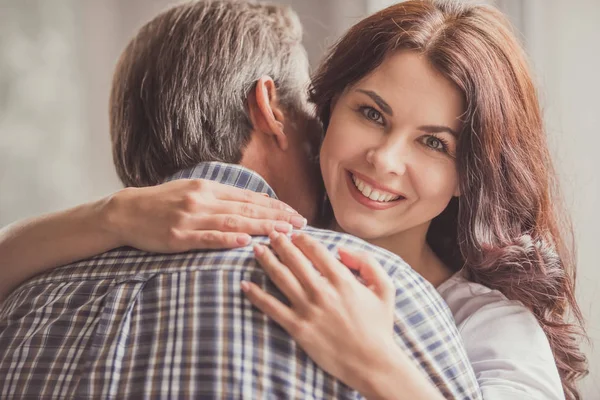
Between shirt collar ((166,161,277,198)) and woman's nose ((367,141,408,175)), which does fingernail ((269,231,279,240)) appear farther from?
woman's nose ((367,141,408,175))

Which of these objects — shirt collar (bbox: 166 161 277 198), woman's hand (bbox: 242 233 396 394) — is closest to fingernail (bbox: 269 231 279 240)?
woman's hand (bbox: 242 233 396 394)

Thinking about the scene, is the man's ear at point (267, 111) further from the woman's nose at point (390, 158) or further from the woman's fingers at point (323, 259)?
the woman's fingers at point (323, 259)

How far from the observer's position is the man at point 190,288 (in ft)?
3.23

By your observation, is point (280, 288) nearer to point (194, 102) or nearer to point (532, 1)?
point (194, 102)

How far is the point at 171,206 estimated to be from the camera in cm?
114

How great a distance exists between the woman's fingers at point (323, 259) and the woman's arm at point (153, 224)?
58 millimetres

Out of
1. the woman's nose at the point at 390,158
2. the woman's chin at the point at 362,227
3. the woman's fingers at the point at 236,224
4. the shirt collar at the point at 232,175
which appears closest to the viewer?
the woman's fingers at the point at 236,224

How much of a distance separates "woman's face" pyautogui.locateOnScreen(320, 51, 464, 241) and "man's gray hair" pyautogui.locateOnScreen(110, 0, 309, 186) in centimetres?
15

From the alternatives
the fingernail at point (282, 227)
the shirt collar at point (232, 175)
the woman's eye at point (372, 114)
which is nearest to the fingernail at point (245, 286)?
the fingernail at point (282, 227)

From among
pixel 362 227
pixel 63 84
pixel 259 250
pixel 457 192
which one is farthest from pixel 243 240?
pixel 63 84

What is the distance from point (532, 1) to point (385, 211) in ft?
2.53

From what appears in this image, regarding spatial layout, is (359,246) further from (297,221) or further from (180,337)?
(180,337)

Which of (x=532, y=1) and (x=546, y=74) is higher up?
(x=532, y=1)

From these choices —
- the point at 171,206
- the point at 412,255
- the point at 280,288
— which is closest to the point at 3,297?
the point at 171,206
